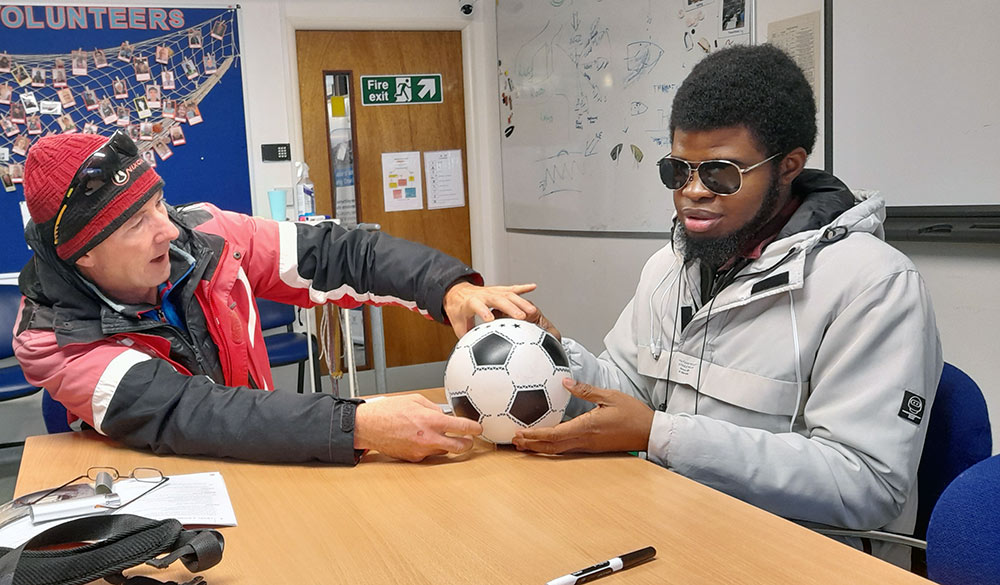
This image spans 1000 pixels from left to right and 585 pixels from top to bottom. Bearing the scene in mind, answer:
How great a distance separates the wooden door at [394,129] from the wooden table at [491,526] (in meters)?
4.42

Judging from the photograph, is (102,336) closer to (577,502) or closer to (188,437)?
(188,437)

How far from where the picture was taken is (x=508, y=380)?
1560 mm

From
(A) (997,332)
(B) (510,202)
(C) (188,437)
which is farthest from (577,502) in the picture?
(B) (510,202)

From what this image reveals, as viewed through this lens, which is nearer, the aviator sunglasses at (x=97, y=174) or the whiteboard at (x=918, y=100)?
the aviator sunglasses at (x=97, y=174)

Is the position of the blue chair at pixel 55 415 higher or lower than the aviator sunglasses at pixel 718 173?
lower

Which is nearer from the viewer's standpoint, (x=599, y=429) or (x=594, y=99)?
(x=599, y=429)

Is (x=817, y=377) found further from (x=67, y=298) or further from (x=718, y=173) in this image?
(x=67, y=298)

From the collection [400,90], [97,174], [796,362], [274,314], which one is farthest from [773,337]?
[400,90]

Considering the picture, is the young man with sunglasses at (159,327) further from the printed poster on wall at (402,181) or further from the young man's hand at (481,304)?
the printed poster on wall at (402,181)

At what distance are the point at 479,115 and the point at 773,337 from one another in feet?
15.9

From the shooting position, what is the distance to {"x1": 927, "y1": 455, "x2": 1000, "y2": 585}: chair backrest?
3.82 ft

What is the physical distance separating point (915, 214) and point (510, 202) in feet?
11.7

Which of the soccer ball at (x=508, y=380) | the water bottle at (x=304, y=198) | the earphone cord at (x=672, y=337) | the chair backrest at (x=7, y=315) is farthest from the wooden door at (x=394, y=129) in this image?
the soccer ball at (x=508, y=380)

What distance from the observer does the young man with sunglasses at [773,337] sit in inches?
59.0
